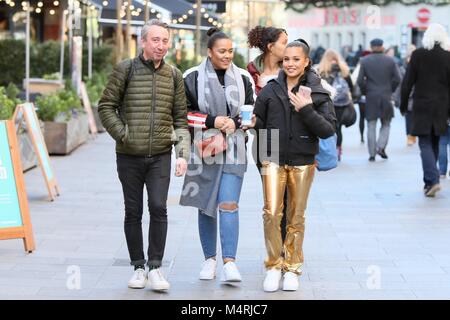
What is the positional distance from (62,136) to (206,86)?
31.0ft

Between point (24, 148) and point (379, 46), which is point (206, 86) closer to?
point (24, 148)

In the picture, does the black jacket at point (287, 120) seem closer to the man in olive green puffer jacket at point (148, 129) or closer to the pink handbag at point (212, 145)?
the pink handbag at point (212, 145)

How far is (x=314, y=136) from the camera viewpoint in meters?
7.54

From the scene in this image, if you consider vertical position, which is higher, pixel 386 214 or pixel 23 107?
pixel 23 107

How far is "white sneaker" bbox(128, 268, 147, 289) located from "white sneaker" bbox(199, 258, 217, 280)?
1.54ft

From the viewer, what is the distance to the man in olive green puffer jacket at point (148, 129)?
286 inches

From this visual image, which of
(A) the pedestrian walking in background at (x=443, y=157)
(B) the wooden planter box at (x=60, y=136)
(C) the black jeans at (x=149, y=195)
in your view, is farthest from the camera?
(B) the wooden planter box at (x=60, y=136)

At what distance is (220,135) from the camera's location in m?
7.55

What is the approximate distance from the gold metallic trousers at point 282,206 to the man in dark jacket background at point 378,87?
9.26m

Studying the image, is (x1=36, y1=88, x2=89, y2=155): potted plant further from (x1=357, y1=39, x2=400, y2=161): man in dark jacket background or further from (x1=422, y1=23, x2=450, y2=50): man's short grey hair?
(x1=422, y1=23, x2=450, y2=50): man's short grey hair

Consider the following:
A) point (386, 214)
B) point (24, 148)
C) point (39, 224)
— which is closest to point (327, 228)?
point (386, 214)

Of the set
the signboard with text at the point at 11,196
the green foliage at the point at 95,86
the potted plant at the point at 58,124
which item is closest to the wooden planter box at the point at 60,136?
the potted plant at the point at 58,124

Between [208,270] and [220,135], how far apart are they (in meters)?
0.95
